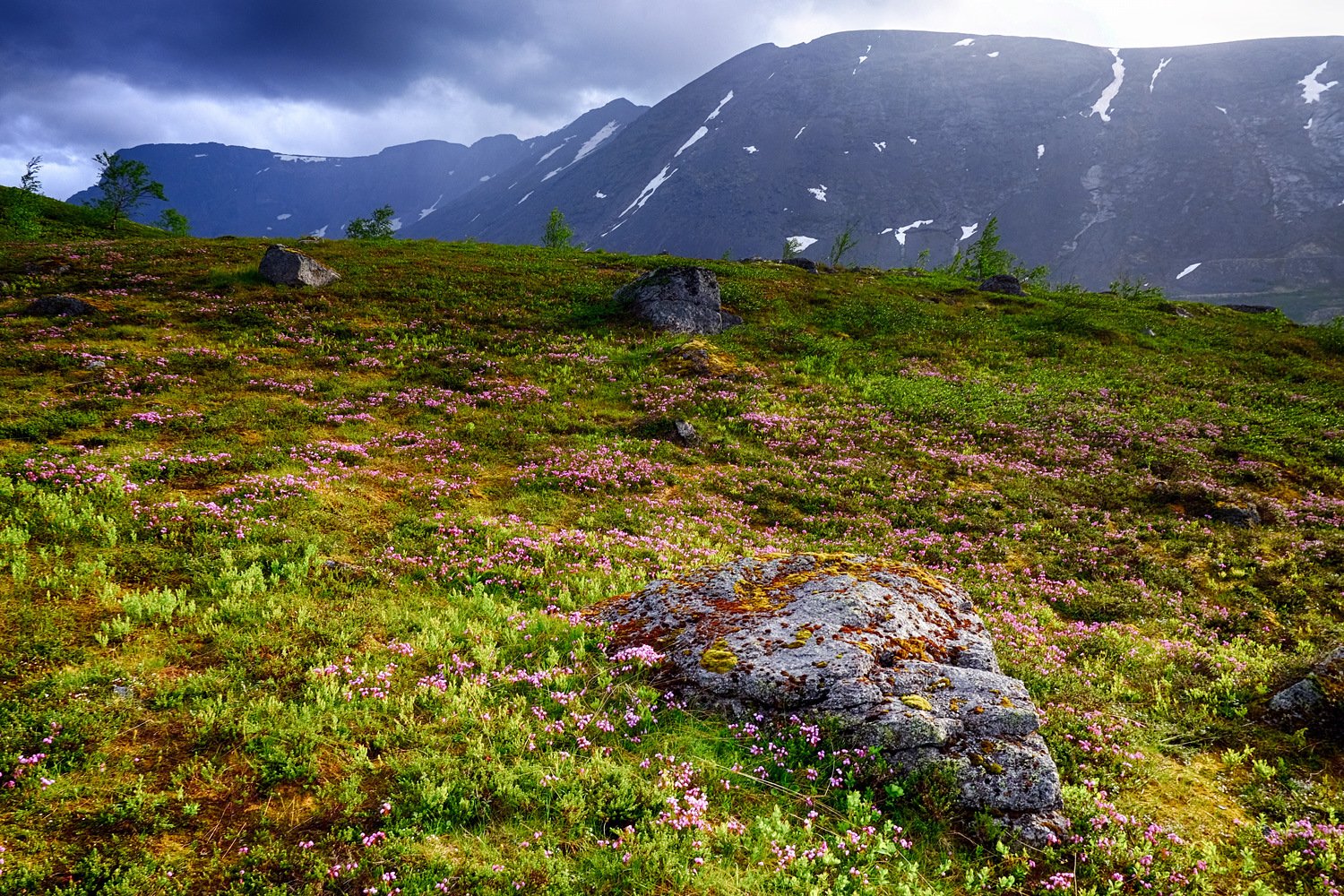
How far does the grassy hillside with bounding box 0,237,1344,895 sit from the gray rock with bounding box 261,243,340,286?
162 inches

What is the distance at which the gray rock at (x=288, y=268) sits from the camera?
3266cm

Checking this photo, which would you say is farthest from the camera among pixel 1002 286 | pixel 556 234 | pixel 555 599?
pixel 556 234

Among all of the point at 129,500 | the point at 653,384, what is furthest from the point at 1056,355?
the point at 129,500

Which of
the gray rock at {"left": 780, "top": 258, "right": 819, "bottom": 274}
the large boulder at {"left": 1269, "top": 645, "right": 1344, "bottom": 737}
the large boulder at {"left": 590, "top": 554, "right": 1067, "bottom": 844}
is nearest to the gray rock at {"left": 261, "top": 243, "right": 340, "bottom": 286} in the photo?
the large boulder at {"left": 590, "top": 554, "right": 1067, "bottom": 844}

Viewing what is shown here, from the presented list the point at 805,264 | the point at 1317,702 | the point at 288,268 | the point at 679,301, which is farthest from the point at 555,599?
the point at 805,264

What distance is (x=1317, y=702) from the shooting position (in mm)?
7516

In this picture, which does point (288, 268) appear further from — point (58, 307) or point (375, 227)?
point (375, 227)

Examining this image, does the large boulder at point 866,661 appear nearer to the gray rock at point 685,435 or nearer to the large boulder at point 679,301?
the gray rock at point 685,435

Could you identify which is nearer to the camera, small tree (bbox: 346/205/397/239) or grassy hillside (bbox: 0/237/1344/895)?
grassy hillside (bbox: 0/237/1344/895)

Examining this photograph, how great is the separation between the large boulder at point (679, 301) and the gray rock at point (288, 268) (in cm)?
1921

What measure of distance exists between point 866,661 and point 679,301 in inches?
1241

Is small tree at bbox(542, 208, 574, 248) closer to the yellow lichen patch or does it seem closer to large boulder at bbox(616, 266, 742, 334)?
large boulder at bbox(616, 266, 742, 334)

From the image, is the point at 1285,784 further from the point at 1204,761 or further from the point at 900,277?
the point at 900,277

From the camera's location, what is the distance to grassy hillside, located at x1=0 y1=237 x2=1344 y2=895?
4.54 metres
